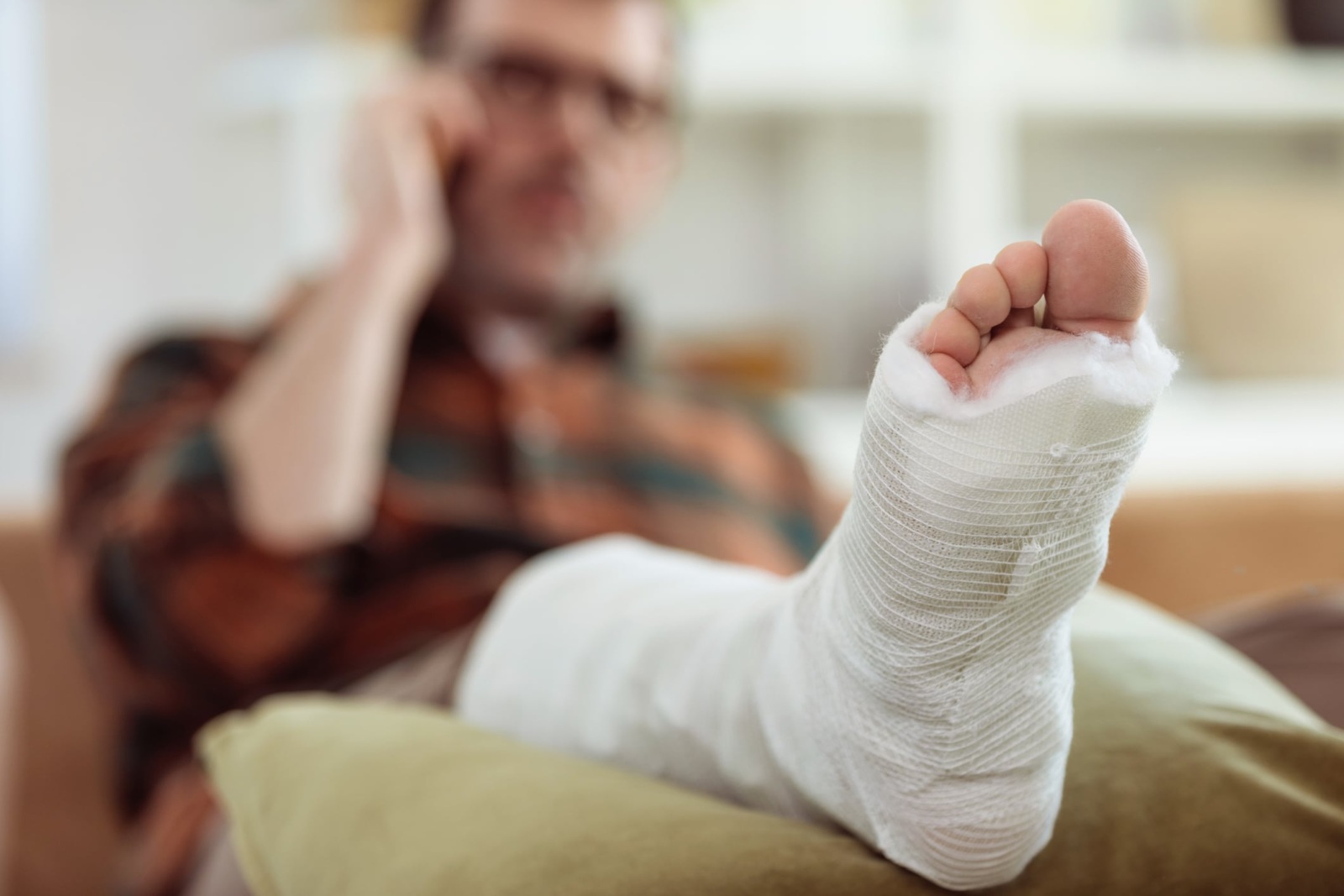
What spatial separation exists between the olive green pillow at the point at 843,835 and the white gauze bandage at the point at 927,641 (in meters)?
0.02

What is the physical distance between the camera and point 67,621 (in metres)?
1.24

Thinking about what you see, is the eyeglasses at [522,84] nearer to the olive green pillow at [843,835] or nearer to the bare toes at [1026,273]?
the olive green pillow at [843,835]

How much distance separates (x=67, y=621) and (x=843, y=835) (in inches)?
39.4

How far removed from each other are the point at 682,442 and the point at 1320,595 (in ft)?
2.80

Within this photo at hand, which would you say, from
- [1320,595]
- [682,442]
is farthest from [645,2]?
[1320,595]

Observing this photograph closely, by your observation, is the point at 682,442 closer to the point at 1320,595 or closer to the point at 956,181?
the point at 1320,595

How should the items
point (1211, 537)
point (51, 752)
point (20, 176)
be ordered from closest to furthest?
point (51, 752) < point (1211, 537) < point (20, 176)

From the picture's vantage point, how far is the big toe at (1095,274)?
34 cm

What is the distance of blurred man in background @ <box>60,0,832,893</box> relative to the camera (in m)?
1.05

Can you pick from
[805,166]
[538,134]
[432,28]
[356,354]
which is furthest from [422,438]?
[805,166]

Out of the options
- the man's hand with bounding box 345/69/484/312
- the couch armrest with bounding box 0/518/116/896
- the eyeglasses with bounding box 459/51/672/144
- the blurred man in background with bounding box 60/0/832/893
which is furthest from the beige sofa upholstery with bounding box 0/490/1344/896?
the eyeglasses with bounding box 459/51/672/144

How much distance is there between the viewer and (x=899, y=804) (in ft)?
1.34

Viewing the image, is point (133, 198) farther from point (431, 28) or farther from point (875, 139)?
point (875, 139)

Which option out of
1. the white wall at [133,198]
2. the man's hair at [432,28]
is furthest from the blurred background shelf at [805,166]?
the man's hair at [432,28]
